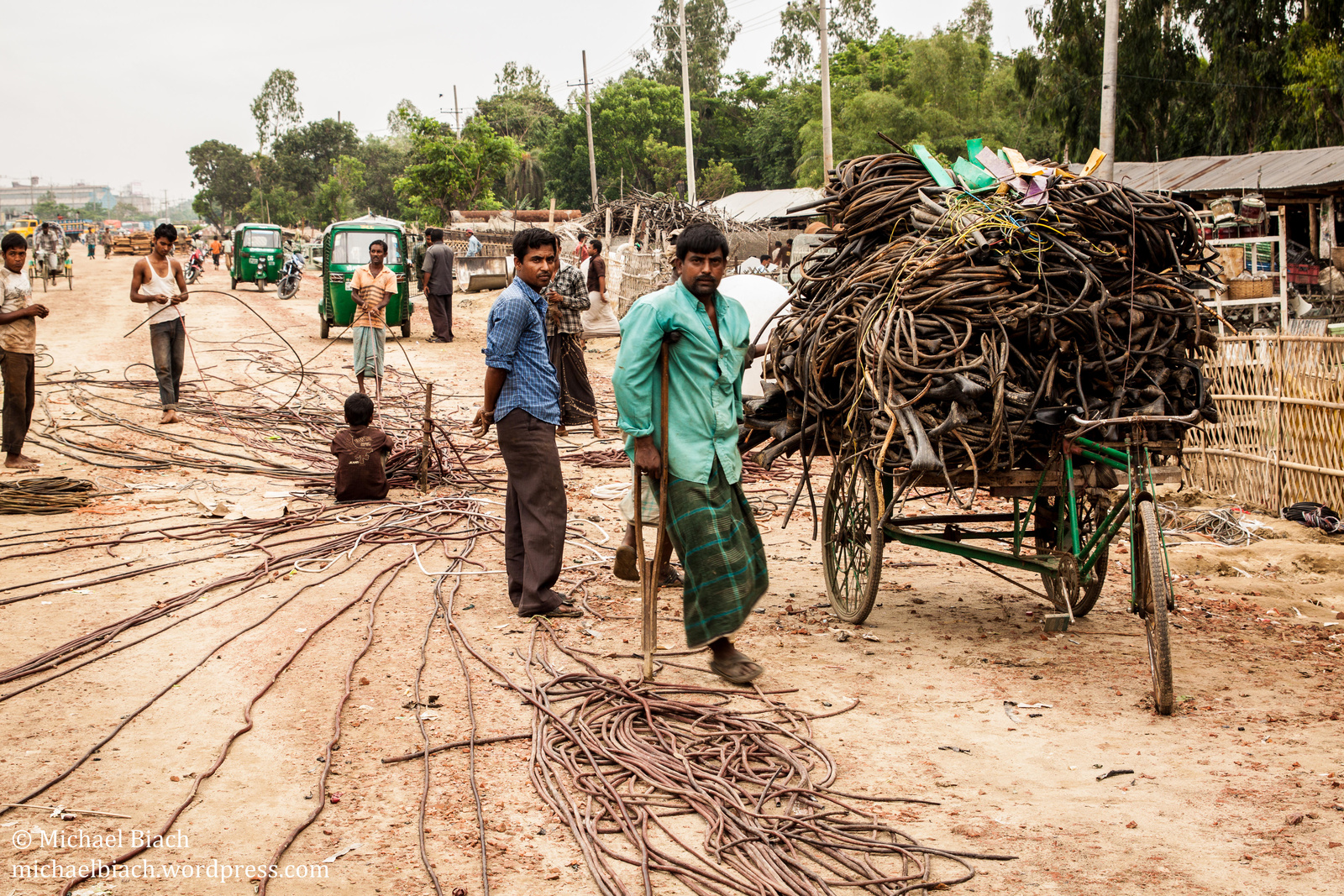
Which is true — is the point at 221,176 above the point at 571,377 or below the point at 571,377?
above

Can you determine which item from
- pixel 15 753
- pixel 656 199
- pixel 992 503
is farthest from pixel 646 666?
pixel 656 199

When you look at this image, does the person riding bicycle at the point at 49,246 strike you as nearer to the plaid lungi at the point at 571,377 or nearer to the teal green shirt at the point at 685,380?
the plaid lungi at the point at 571,377

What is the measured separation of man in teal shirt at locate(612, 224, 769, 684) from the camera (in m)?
4.70

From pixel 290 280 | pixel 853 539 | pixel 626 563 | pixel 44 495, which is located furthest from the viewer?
pixel 290 280

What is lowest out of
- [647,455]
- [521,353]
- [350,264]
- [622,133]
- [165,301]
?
[647,455]

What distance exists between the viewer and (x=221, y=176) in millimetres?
87688

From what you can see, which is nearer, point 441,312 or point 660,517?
point 660,517

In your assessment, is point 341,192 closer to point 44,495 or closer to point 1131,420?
point 44,495

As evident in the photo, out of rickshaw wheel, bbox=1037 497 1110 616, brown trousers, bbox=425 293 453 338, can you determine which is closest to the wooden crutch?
rickshaw wheel, bbox=1037 497 1110 616

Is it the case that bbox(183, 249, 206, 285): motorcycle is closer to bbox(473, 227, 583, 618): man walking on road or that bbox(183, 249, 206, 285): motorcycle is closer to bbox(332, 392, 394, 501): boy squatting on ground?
bbox(332, 392, 394, 501): boy squatting on ground

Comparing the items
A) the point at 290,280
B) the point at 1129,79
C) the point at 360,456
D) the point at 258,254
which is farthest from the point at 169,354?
the point at 1129,79

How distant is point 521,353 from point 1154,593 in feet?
10.7

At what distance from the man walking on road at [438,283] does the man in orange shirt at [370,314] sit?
5.97 meters

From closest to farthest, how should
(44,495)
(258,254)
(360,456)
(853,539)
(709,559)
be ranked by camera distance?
(709,559) < (853,539) < (44,495) < (360,456) < (258,254)
